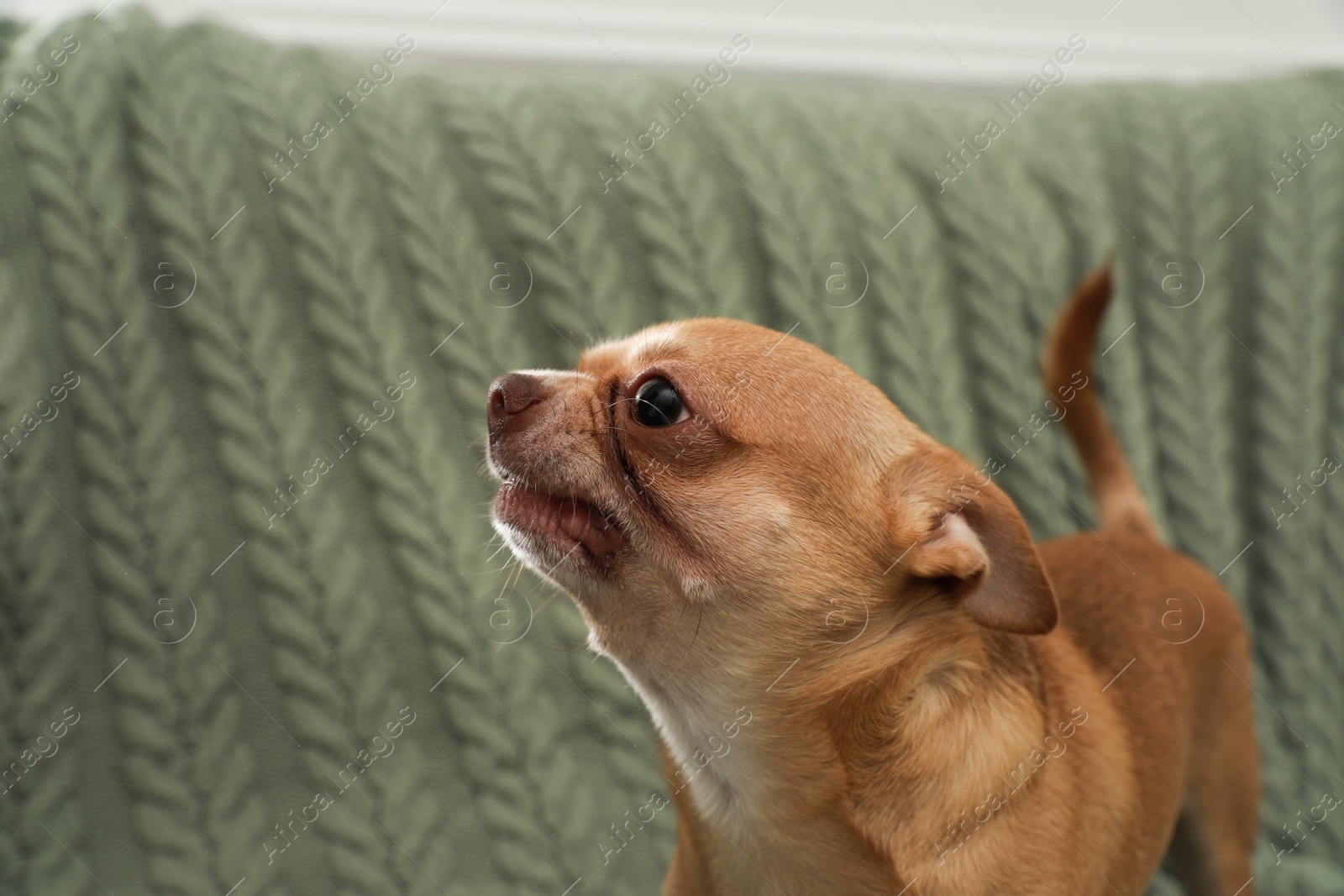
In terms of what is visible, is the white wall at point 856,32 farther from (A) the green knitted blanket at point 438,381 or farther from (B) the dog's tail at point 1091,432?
(B) the dog's tail at point 1091,432

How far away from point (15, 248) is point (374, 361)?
1.41 ft

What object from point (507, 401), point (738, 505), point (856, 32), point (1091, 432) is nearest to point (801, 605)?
point (738, 505)

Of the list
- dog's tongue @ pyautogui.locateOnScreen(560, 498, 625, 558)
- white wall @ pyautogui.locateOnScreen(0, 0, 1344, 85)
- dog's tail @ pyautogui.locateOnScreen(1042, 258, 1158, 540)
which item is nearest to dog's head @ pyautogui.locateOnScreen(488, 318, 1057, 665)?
dog's tongue @ pyautogui.locateOnScreen(560, 498, 625, 558)

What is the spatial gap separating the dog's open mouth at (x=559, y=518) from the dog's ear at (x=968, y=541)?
0.22 m

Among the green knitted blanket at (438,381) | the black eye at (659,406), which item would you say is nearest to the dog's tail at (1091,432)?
the green knitted blanket at (438,381)

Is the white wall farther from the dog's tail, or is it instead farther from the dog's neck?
the dog's neck

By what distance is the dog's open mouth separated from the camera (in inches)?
26.9

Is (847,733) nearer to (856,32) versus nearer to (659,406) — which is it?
(659,406)

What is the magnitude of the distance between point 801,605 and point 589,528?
169 millimetres

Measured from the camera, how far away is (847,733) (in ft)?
2.39

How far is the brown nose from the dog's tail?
0.62 m

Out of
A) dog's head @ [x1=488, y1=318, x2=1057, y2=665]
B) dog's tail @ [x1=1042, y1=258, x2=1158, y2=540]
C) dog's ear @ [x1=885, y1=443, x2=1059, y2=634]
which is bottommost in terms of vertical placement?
dog's tail @ [x1=1042, y1=258, x2=1158, y2=540]

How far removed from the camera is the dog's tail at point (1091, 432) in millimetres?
1045

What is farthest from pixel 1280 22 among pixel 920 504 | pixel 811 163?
pixel 920 504
